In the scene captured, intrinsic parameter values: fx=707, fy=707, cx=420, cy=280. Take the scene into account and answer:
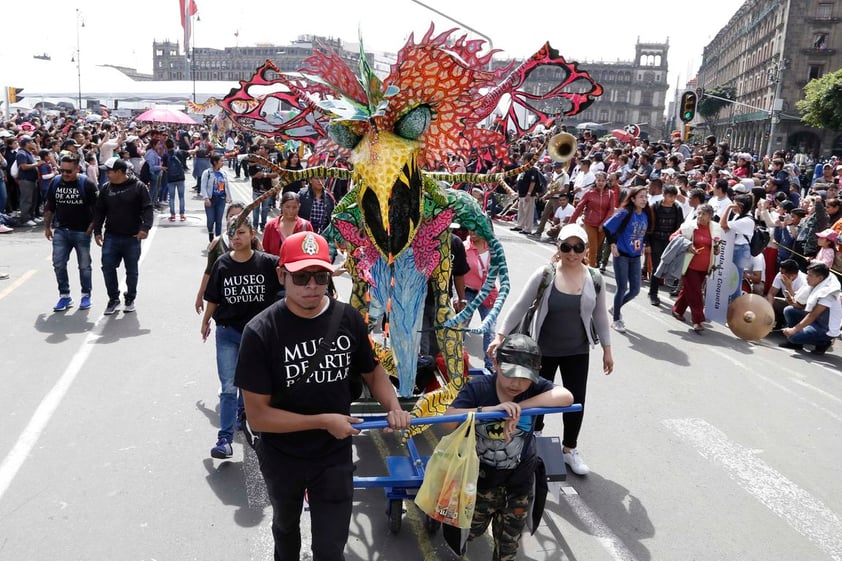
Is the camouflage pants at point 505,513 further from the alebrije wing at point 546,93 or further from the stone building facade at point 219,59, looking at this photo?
the stone building facade at point 219,59

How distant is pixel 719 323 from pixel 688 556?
6326 millimetres

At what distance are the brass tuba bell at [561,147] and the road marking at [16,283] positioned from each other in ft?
25.3

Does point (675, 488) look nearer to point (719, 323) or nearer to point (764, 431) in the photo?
point (764, 431)

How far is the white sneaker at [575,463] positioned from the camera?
5.20 m

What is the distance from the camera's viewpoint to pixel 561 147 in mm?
5785

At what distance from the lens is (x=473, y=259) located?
7.33 m

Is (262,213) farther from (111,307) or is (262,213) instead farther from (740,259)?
(740,259)

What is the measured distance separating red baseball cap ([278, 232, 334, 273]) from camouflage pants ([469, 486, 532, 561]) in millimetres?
1547

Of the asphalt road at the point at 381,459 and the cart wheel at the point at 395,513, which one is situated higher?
the cart wheel at the point at 395,513

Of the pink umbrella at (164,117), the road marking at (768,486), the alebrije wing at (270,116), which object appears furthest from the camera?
the pink umbrella at (164,117)

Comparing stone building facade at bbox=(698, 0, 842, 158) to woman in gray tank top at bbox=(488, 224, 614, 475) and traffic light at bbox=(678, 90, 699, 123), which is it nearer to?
traffic light at bbox=(678, 90, 699, 123)

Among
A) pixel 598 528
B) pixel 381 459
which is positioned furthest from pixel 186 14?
pixel 598 528

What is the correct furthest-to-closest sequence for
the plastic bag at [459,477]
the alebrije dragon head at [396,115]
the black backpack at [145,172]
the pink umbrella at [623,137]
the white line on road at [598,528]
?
the pink umbrella at [623,137] → the black backpack at [145,172] → the alebrije dragon head at [396,115] → the white line on road at [598,528] → the plastic bag at [459,477]

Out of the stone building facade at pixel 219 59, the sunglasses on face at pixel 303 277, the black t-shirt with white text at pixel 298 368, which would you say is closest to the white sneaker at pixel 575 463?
the black t-shirt with white text at pixel 298 368
